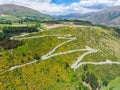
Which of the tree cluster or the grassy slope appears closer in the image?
the grassy slope

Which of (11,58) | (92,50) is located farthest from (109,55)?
(11,58)

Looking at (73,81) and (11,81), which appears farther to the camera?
(73,81)

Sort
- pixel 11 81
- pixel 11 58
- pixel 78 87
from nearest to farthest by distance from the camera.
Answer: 1. pixel 11 81
2. pixel 78 87
3. pixel 11 58

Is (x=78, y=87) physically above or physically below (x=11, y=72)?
below

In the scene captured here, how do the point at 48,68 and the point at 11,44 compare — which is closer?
the point at 48,68

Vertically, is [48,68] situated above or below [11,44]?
below

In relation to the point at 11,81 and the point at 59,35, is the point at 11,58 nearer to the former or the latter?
the point at 11,81

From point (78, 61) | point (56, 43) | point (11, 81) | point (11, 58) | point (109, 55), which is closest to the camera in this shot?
point (11, 81)

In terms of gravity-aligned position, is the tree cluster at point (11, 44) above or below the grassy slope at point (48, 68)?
above

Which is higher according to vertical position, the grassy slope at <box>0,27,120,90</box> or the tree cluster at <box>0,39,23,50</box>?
the tree cluster at <box>0,39,23,50</box>

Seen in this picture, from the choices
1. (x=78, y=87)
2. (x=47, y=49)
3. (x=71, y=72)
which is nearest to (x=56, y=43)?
(x=47, y=49)

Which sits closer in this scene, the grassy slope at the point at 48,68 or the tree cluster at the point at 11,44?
the grassy slope at the point at 48,68
